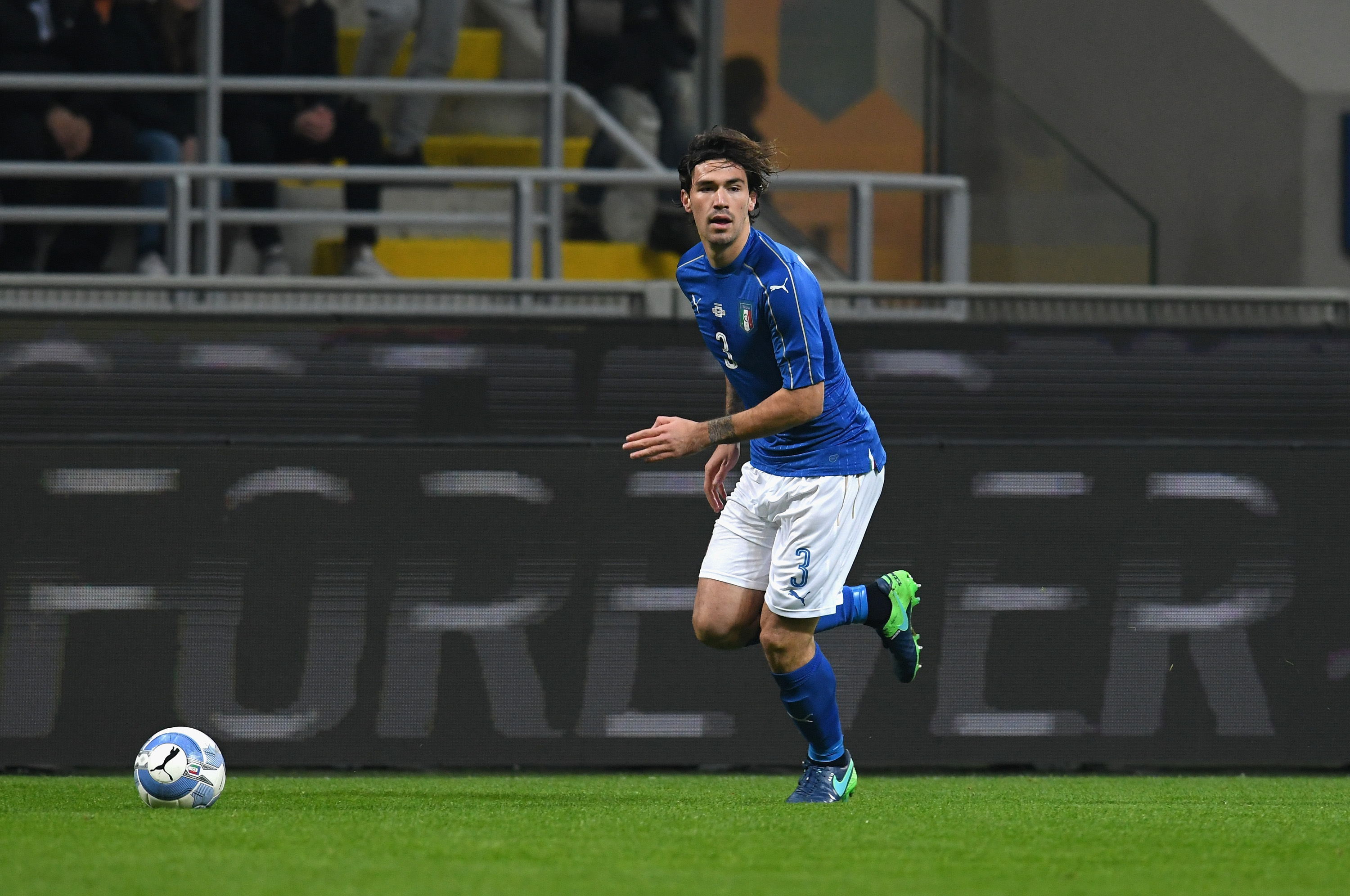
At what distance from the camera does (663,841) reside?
17.9 feet

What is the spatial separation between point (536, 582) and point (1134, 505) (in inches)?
95.2

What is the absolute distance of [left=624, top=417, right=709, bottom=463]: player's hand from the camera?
19.0 ft

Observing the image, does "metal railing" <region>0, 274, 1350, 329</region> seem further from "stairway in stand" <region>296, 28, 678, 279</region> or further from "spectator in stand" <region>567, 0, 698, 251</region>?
"spectator in stand" <region>567, 0, 698, 251</region>

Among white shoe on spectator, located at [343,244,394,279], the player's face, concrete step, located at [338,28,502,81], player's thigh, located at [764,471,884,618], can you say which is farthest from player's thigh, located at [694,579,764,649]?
concrete step, located at [338,28,502,81]

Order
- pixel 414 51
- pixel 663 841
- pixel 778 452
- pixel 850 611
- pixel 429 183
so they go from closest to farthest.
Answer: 1. pixel 663 841
2. pixel 778 452
3. pixel 850 611
4. pixel 429 183
5. pixel 414 51

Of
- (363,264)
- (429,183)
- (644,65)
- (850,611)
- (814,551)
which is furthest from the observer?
(644,65)

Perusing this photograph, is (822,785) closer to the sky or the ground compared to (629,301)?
closer to the ground

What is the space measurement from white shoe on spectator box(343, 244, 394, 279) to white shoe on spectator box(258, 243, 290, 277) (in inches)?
17.1

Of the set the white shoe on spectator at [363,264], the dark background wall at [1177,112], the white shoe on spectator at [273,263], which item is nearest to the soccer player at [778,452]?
the white shoe on spectator at [363,264]

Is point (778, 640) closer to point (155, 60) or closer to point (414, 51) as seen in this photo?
point (414, 51)

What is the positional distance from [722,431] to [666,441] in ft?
0.89

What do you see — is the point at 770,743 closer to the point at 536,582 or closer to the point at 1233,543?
the point at 536,582

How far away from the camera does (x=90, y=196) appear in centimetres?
1064

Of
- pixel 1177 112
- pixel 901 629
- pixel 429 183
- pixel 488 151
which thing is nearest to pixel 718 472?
pixel 901 629
